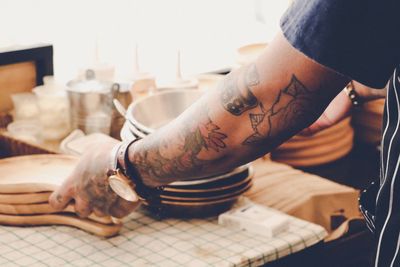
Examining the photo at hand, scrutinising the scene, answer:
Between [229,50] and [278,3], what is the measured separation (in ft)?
1.23

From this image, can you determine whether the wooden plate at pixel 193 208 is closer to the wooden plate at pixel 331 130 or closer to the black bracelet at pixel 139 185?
the black bracelet at pixel 139 185

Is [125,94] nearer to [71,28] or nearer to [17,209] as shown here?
[71,28]

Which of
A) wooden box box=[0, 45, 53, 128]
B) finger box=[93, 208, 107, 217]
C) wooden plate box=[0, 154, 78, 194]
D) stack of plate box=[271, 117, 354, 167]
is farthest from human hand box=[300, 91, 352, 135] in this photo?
wooden box box=[0, 45, 53, 128]

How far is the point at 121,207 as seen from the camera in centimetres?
156

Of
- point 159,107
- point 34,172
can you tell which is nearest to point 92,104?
point 159,107

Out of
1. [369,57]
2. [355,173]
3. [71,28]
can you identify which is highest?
[369,57]

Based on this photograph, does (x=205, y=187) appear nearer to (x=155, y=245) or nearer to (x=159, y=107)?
(x=155, y=245)

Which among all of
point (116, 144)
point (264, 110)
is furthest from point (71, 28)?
point (264, 110)

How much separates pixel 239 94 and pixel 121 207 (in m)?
0.52

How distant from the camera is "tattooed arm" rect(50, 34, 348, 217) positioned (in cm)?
109

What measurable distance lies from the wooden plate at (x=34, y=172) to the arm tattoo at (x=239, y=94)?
662 millimetres

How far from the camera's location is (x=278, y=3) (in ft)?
10.6

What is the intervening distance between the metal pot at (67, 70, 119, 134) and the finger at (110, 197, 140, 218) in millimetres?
624

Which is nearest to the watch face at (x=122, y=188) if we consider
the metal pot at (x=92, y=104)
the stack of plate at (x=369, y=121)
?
the metal pot at (x=92, y=104)
